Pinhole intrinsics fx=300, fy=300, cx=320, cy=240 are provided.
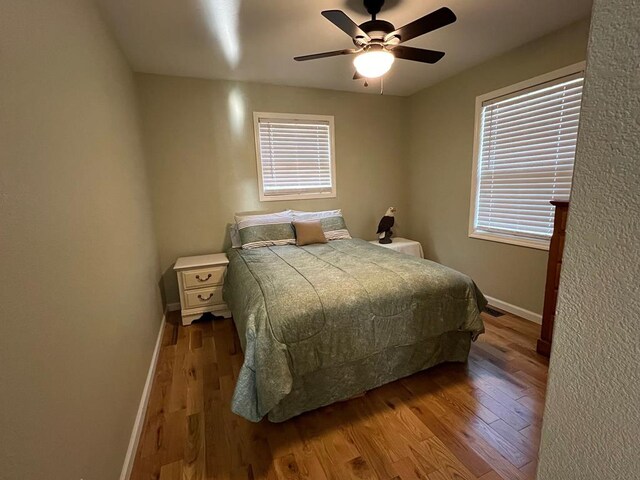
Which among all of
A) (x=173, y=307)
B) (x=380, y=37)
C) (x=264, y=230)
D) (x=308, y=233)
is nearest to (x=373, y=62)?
(x=380, y=37)

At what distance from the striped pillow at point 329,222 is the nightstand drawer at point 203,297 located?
3.69 feet

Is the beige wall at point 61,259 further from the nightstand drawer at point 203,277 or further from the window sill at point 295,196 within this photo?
the window sill at point 295,196

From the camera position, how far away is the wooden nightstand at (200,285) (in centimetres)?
283

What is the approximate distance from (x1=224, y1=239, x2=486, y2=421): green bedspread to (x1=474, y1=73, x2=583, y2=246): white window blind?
47.7 inches

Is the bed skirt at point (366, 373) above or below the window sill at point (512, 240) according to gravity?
below

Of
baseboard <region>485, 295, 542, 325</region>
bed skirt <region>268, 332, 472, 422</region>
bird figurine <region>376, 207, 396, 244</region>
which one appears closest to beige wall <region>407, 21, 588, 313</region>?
baseboard <region>485, 295, 542, 325</region>

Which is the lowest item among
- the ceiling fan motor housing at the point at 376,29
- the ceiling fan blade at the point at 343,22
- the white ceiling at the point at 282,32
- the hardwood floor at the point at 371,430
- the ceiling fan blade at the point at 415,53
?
the hardwood floor at the point at 371,430

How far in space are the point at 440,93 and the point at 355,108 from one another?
0.98 metres

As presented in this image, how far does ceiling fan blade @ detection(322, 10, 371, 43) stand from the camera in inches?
61.5

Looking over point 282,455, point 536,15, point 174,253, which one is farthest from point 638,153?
point 174,253

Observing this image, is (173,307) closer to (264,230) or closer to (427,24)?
(264,230)

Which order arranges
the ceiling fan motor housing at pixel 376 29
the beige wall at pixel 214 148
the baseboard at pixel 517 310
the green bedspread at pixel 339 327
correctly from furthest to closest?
the beige wall at pixel 214 148, the baseboard at pixel 517 310, the ceiling fan motor housing at pixel 376 29, the green bedspread at pixel 339 327

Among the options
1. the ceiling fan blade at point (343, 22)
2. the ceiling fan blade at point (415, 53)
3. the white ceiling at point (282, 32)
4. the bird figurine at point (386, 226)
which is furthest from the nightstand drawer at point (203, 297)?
the ceiling fan blade at point (415, 53)

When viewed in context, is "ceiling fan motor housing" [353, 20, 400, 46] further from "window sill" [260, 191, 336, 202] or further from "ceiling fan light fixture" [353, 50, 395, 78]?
"window sill" [260, 191, 336, 202]
